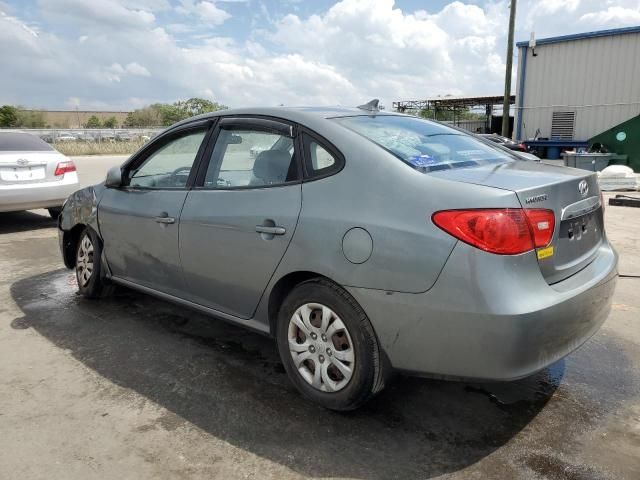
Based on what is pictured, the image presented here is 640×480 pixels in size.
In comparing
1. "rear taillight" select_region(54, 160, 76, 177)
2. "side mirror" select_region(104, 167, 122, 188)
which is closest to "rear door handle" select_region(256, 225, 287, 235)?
"side mirror" select_region(104, 167, 122, 188)

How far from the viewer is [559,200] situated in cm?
255

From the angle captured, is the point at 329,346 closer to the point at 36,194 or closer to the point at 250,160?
the point at 250,160

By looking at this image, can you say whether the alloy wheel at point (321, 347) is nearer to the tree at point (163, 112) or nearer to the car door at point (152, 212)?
the car door at point (152, 212)

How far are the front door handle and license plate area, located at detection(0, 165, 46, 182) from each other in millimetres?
5058

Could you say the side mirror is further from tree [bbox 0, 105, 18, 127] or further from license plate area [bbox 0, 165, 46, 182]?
tree [bbox 0, 105, 18, 127]

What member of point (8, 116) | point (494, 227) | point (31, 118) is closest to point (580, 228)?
point (494, 227)

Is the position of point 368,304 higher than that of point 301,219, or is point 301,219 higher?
point 301,219

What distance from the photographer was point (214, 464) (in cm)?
248

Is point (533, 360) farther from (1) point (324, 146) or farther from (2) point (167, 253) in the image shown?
(2) point (167, 253)

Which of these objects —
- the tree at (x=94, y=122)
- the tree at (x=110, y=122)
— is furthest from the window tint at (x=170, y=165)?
the tree at (x=94, y=122)

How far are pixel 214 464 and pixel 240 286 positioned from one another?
3.42ft

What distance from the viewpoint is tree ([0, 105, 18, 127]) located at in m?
71.6

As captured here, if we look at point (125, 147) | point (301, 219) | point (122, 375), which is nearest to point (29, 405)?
point (122, 375)

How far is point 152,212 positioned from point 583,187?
8.96 feet
